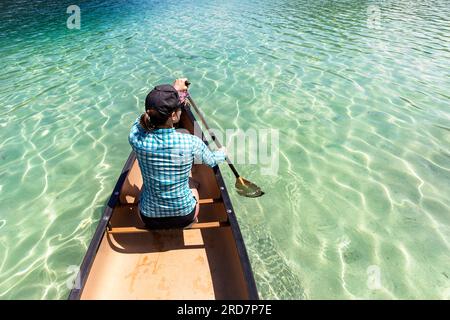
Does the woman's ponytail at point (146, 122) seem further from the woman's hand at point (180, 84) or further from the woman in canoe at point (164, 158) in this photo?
the woman's hand at point (180, 84)

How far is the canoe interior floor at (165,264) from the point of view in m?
3.59

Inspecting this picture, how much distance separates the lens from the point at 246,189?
5719 millimetres

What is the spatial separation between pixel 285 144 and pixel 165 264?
4320 millimetres

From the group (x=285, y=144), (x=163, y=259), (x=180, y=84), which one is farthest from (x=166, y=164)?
(x=285, y=144)

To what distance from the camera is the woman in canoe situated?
3.22 m

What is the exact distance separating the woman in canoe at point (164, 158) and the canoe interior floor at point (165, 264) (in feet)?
1.56

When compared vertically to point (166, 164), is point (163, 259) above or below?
below

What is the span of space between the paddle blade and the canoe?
1.00 meters

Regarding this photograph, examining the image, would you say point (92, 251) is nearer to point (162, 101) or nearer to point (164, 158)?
point (164, 158)

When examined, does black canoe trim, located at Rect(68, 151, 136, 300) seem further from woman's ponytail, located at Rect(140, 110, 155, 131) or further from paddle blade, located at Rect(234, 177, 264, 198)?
paddle blade, located at Rect(234, 177, 264, 198)

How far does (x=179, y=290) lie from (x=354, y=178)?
4.18 meters

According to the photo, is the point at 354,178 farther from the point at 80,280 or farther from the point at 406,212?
the point at 80,280

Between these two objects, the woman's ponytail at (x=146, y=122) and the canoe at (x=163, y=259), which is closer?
the woman's ponytail at (x=146, y=122)

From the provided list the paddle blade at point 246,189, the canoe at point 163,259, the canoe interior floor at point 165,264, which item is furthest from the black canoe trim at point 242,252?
the paddle blade at point 246,189
